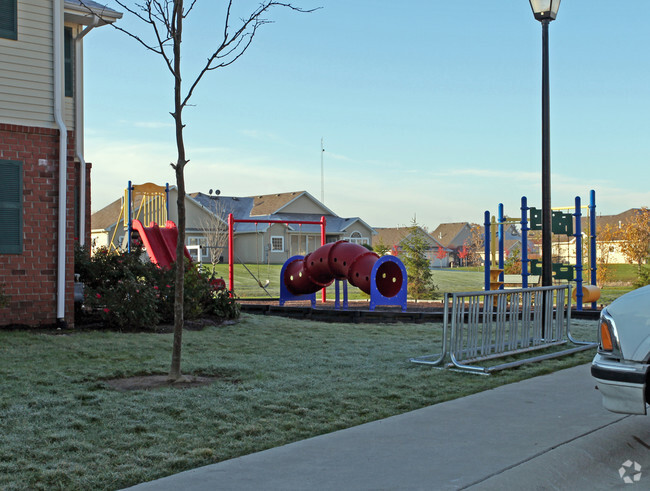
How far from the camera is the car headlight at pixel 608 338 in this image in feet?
17.4

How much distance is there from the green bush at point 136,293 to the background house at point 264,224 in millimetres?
32401

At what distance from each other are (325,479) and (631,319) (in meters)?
2.62

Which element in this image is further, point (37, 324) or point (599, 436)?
point (37, 324)

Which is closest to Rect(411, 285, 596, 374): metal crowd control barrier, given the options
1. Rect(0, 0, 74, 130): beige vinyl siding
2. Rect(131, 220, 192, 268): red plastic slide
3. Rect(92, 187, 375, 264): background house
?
Rect(0, 0, 74, 130): beige vinyl siding

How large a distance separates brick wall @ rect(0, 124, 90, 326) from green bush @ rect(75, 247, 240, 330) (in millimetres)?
703

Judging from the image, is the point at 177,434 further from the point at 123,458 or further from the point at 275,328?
the point at 275,328

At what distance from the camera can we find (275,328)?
1293 centimetres

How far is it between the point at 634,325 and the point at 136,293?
8.79 meters

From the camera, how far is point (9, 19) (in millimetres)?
11656

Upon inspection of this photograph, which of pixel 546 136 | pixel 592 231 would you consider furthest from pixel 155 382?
pixel 592 231

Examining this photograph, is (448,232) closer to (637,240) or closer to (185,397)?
(637,240)

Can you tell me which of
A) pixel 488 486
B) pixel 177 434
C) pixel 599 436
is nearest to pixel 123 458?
pixel 177 434

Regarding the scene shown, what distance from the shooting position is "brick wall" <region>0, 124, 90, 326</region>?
11.3 meters

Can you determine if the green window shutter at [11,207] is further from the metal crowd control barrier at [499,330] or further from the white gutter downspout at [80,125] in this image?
the metal crowd control barrier at [499,330]
